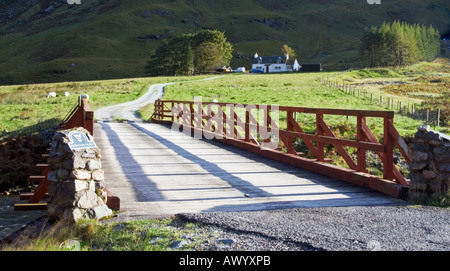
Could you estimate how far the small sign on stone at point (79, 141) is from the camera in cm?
695

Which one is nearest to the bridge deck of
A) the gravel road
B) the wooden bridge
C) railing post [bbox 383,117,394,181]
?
the wooden bridge

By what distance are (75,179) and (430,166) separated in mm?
4911

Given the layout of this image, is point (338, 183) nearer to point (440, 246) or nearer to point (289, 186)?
point (289, 186)

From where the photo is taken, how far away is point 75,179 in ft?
22.4

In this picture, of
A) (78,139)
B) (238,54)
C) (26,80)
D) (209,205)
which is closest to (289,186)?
(209,205)

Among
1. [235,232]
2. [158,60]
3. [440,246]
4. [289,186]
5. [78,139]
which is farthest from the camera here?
[158,60]

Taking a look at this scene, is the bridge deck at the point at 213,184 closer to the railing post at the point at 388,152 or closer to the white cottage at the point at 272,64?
the railing post at the point at 388,152

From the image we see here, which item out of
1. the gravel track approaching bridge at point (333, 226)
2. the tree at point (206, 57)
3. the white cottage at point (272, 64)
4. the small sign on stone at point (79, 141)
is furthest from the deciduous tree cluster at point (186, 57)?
the gravel track approaching bridge at point (333, 226)

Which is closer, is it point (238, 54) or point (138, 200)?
point (138, 200)

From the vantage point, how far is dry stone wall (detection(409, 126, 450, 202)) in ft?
24.5

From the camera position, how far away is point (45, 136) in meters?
23.1

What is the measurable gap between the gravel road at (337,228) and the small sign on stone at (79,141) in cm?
157

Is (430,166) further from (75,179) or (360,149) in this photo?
(75,179)

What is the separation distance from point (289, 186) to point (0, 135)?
19.4m
